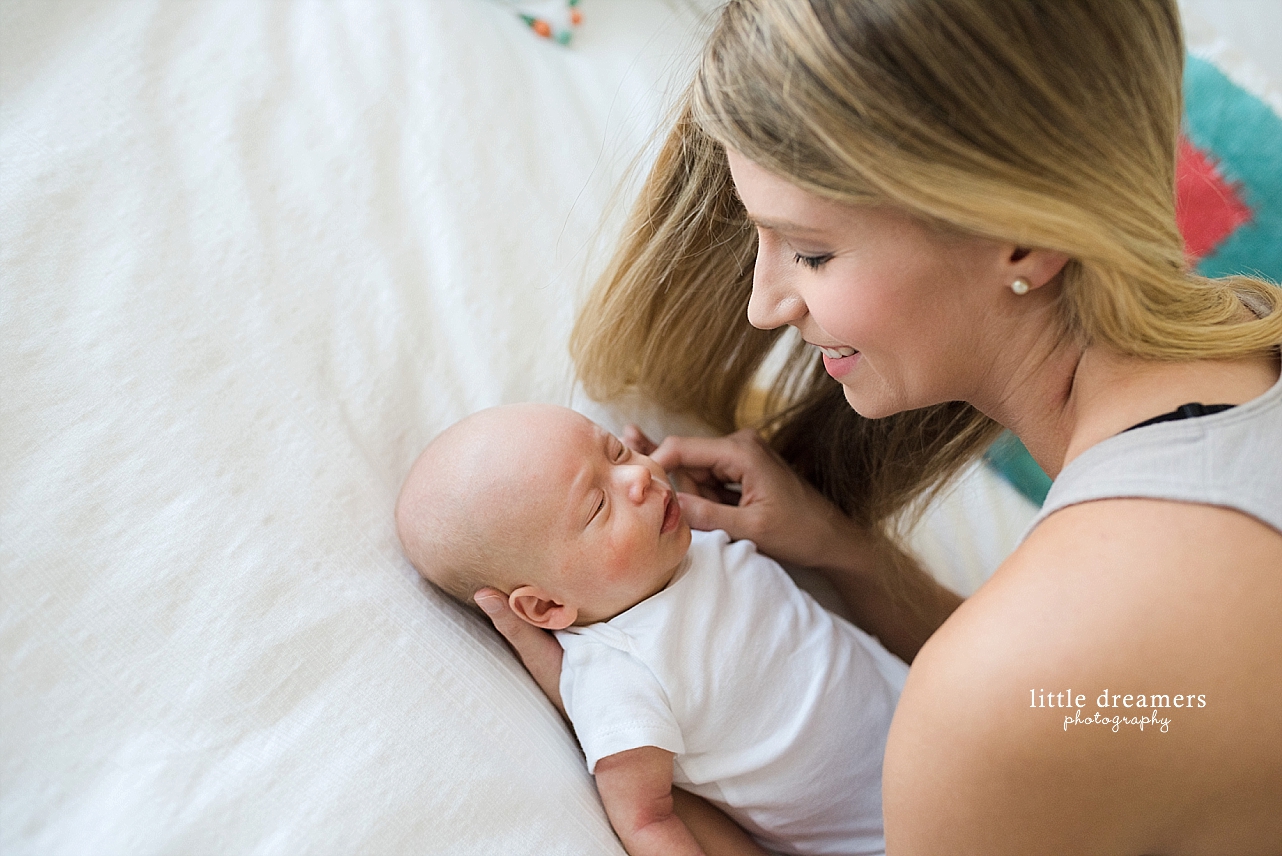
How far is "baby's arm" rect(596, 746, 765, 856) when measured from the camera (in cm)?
99

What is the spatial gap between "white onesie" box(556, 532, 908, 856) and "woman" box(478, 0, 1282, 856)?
0.25 metres

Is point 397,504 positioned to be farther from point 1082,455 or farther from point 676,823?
point 1082,455

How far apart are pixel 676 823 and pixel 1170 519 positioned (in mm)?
556

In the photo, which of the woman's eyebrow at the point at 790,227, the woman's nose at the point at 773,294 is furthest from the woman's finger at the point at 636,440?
the woman's eyebrow at the point at 790,227

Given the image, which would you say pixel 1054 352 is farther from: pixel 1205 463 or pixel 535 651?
pixel 535 651

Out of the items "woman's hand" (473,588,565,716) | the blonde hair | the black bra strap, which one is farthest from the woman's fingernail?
the black bra strap

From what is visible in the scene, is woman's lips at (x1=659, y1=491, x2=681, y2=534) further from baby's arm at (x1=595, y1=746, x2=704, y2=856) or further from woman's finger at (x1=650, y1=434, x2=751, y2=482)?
baby's arm at (x1=595, y1=746, x2=704, y2=856)

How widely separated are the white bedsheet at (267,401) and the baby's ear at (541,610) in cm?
6

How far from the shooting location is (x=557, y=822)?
0.94 meters

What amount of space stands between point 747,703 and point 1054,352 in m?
0.47

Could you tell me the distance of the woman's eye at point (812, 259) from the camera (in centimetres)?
85

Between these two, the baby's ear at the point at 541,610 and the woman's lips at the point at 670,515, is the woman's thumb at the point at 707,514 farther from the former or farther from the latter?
the baby's ear at the point at 541,610

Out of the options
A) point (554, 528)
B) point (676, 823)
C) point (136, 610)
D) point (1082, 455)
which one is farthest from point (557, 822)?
point (1082, 455)

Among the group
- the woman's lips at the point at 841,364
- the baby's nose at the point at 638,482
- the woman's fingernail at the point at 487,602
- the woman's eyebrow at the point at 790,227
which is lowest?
the woman's fingernail at the point at 487,602
